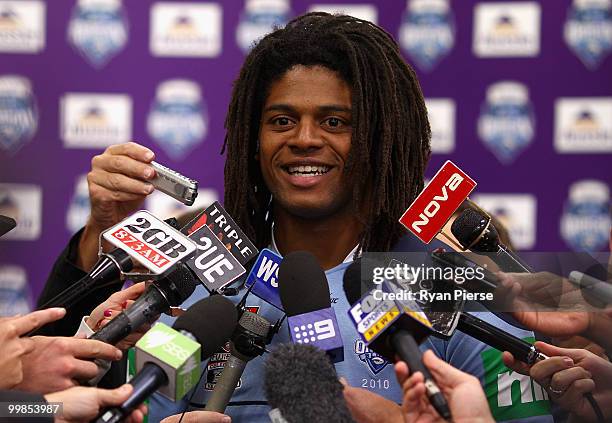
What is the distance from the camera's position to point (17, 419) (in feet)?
4.30

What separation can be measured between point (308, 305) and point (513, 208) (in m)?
2.08

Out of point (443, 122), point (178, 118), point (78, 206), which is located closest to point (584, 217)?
point (443, 122)

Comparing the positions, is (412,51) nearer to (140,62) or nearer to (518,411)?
(140,62)

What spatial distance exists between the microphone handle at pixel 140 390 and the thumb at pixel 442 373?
0.35 meters

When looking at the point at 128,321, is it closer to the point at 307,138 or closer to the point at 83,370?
the point at 83,370

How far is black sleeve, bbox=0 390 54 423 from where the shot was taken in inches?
50.7

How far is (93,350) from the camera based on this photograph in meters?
1.40

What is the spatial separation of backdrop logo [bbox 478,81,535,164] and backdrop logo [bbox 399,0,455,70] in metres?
0.23

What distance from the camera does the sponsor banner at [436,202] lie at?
1624mm

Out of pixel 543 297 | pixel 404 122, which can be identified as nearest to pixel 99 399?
pixel 543 297

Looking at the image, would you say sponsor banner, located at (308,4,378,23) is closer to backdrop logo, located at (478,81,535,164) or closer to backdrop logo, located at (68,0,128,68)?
backdrop logo, located at (478,81,535,164)

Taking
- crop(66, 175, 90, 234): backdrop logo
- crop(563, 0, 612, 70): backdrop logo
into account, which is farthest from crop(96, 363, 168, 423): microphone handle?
crop(563, 0, 612, 70): backdrop logo

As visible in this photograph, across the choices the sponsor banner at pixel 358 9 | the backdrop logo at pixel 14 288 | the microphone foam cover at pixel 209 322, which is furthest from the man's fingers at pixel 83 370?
the sponsor banner at pixel 358 9

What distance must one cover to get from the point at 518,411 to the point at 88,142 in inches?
87.3
